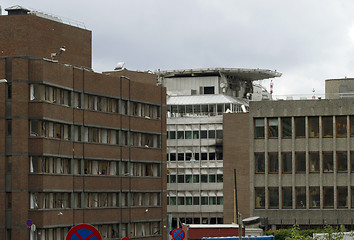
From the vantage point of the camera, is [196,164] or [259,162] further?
[196,164]

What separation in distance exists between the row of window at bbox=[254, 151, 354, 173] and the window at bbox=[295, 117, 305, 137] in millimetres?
1915

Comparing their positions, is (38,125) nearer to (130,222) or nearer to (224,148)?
(130,222)

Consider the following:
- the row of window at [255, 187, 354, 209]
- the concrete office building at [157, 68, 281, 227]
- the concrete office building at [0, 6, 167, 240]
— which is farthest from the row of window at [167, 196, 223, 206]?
the row of window at [255, 187, 354, 209]

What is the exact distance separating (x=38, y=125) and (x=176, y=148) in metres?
48.2

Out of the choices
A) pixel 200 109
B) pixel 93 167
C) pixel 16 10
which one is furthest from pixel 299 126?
pixel 200 109

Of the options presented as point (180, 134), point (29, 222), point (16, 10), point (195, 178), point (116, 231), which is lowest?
point (116, 231)

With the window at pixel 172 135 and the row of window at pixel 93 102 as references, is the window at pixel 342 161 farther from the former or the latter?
the window at pixel 172 135

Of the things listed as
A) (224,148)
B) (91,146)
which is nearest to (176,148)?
(224,148)

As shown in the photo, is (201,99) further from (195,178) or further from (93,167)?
(93,167)

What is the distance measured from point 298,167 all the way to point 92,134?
2194cm


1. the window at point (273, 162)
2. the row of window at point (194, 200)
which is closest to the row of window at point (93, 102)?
the window at point (273, 162)

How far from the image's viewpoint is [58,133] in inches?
3420

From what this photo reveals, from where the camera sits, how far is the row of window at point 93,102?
83750mm

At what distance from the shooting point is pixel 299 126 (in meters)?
87.4
